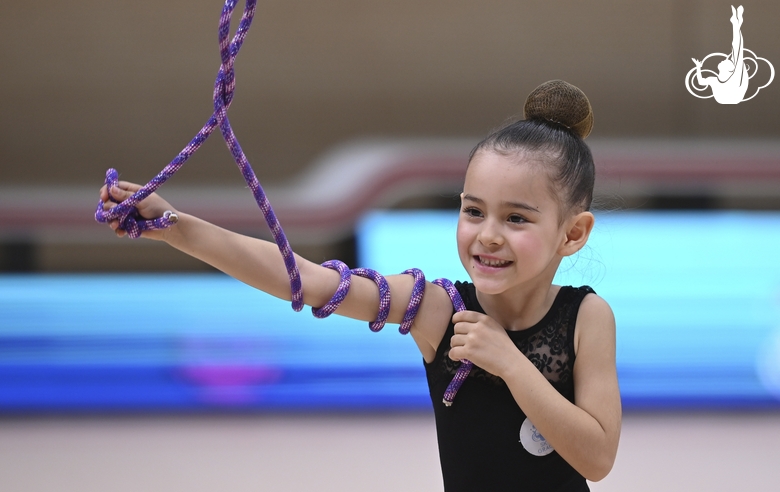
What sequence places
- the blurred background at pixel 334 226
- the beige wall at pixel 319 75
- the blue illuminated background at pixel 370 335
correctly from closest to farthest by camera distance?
the blurred background at pixel 334 226 < the blue illuminated background at pixel 370 335 < the beige wall at pixel 319 75

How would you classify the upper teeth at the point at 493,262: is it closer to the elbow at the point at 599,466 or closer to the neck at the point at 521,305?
the neck at the point at 521,305

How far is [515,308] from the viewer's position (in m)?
0.89

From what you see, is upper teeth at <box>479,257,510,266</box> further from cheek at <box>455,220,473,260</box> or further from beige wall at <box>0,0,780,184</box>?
beige wall at <box>0,0,780,184</box>

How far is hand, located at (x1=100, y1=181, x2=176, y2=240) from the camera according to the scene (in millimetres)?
748

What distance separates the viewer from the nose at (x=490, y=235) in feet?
2.65

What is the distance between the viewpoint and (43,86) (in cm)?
278

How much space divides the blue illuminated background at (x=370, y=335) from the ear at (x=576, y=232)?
140 centimetres

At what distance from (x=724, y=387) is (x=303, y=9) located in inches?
70.9

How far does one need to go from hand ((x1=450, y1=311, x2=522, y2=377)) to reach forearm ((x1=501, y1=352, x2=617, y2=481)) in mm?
11

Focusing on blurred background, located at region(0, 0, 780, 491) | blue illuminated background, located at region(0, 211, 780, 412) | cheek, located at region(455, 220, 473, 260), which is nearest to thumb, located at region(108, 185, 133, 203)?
cheek, located at region(455, 220, 473, 260)

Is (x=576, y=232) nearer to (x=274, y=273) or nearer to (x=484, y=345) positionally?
(x=484, y=345)

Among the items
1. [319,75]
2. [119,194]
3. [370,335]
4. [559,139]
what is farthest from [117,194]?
[319,75]

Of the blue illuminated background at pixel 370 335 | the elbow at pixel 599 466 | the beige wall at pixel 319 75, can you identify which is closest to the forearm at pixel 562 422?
the elbow at pixel 599 466

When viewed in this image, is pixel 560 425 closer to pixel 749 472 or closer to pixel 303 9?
pixel 749 472
